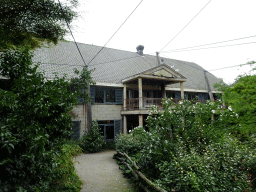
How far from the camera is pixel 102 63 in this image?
16.4 metres

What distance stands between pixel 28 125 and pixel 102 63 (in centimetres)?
1400

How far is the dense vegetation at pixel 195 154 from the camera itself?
411 cm

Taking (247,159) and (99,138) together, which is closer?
(247,159)

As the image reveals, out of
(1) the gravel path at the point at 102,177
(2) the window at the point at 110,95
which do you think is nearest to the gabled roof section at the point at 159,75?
(2) the window at the point at 110,95

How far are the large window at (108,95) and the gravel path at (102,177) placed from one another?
6.08m

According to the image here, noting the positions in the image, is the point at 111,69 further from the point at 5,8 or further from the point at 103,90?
the point at 5,8

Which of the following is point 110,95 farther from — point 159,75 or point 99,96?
point 159,75

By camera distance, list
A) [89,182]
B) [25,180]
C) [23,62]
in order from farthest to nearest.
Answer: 1. [89,182]
2. [23,62]
3. [25,180]

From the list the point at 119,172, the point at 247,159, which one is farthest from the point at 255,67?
the point at 119,172

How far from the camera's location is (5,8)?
4227 millimetres

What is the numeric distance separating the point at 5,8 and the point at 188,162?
6.05 m

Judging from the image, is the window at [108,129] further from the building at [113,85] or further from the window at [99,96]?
the window at [99,96]

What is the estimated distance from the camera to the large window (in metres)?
13.9

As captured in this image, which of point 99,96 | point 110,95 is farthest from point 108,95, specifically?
point 99,96
